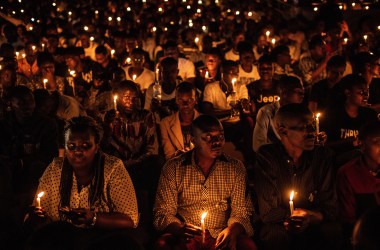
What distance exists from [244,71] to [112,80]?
7.37ft

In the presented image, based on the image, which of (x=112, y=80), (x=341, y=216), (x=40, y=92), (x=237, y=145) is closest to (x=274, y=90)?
(x=237, y=145)

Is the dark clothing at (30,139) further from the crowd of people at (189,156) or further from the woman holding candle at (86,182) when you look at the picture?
the woman holding candle at (86,182)

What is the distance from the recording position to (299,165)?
4.54m

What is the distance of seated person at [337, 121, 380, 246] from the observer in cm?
441

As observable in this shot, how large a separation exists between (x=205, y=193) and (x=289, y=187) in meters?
0.64

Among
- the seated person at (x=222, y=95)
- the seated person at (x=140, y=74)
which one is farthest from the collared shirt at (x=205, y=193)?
the seated person at (x=140, y=74)

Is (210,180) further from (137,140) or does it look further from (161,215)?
(137,140)

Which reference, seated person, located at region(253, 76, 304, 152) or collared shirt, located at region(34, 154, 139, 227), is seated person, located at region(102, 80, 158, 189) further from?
collared shirt, located at region(34, 154, 139, 227)

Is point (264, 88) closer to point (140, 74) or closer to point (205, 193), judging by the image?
point (140, 74)

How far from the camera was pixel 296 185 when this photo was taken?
450 cm

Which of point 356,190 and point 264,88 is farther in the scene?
point 264,88

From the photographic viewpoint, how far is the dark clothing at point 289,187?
4410 mm

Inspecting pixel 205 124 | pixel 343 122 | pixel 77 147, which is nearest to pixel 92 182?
pixel 77 147

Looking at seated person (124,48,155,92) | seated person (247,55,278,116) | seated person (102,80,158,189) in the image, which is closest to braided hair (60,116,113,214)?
seated person (102,80,158,189)
